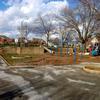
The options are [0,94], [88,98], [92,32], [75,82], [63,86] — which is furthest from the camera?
[92,32]

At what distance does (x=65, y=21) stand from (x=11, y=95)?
166ft

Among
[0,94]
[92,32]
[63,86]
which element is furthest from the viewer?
[92,32]

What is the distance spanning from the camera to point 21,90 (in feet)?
38.4

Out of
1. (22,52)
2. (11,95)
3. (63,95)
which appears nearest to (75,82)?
(63,95)

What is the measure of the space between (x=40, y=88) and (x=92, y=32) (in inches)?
1882

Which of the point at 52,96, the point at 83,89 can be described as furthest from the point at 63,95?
the point at 83,89

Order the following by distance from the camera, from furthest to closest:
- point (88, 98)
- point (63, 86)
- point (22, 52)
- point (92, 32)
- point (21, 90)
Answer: point (92, 32) < point (22, 52) < point (63, 86) < point (21, 90) < point (88, 98)

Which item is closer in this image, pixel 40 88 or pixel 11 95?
pixel 11 95

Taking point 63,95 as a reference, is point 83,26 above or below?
above

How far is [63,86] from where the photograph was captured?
1284cm

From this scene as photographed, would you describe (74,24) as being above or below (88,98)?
above

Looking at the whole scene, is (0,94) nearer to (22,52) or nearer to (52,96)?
(52,96)

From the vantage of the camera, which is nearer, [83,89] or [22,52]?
[83,89]

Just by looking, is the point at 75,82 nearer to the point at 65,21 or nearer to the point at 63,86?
the point at 63,86
